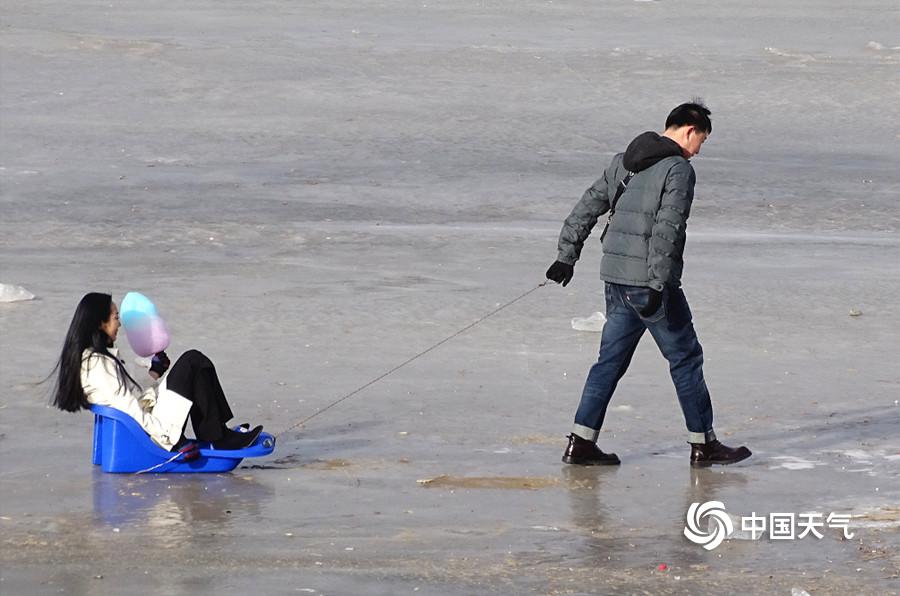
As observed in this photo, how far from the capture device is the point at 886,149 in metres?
17.7

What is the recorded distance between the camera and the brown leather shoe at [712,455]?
7168mm

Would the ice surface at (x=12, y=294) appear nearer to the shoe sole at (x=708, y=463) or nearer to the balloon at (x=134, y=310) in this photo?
the balloon at (x=134, y=310)

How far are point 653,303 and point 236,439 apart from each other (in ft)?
5.53

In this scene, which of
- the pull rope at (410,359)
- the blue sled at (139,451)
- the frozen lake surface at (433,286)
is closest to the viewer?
the frozen lake surface at (433,286)

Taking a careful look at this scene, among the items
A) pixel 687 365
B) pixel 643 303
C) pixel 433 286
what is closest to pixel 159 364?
pixel 643 303

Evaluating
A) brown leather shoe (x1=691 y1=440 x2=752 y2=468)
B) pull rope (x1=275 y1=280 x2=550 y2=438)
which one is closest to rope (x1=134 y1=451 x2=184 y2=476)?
pull rope (x1=275 y1=280 x2=550 y2=438)

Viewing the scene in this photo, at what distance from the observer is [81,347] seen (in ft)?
22.5

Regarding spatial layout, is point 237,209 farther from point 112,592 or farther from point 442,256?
point 112,592

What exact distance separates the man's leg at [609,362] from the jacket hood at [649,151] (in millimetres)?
493

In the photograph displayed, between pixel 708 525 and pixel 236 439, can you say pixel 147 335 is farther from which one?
pixel 708 525

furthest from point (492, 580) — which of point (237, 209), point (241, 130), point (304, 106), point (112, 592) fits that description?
point (304, 106)

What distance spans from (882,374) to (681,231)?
2.49m

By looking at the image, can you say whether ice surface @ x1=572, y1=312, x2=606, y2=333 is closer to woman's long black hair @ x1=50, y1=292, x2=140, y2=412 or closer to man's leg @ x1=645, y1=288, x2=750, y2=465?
man's leg @ x1=645, y1=288, x2=750, y2=465

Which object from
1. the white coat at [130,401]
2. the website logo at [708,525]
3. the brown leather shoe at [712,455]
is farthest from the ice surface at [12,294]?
the website logo at [708,525]
